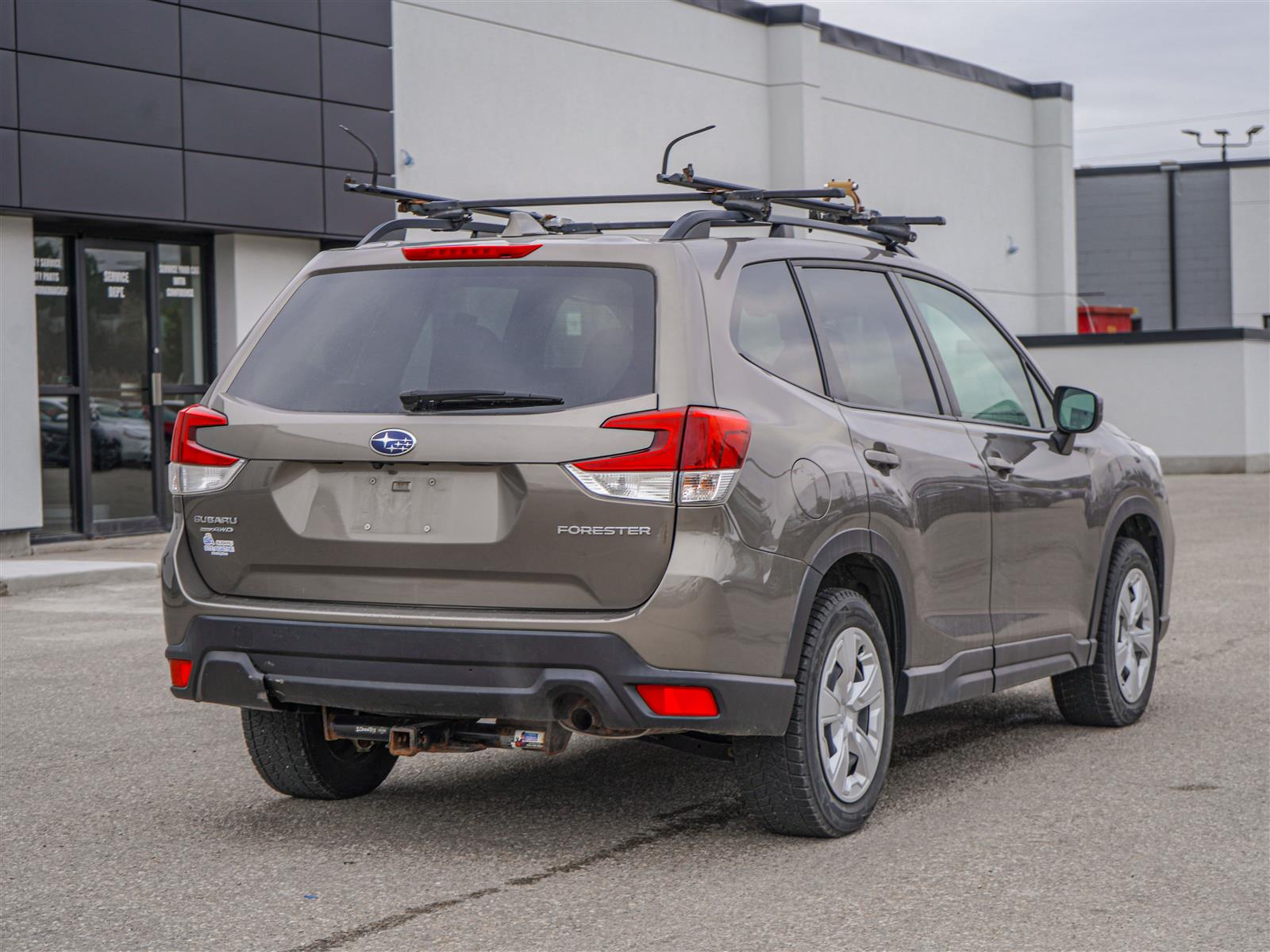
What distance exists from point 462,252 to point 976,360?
2.37 m

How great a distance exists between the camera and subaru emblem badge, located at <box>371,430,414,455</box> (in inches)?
188

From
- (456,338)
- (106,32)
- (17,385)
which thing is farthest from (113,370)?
(456,338)

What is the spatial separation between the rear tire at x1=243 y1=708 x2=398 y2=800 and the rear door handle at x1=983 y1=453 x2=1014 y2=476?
243 cm

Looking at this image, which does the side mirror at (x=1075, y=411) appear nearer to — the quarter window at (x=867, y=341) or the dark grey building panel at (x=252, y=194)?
the quarter window at (x=867, y=341)

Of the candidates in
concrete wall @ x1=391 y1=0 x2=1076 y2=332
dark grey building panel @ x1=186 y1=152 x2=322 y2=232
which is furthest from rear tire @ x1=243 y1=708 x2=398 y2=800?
concrete wall @ x1=391 y1=0 x2=1076 y2=332

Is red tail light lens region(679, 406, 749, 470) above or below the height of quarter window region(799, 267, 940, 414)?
below

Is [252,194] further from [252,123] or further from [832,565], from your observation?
[832,565]

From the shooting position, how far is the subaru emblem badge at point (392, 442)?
4.77 metres

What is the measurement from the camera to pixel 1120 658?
7195mm

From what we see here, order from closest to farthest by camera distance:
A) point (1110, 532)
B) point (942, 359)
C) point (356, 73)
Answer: point (942, 359) → point (1110, 532) → point (356, 73)

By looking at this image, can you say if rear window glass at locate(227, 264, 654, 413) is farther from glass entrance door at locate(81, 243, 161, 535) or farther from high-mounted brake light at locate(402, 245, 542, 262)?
glass entrance door at locate(81, 243, 161, 535)

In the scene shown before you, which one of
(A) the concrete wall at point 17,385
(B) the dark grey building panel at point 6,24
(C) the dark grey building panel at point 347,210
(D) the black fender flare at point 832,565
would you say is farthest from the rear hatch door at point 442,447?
(C) the dark grey building panel at point 347,210

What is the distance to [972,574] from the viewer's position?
5969mm

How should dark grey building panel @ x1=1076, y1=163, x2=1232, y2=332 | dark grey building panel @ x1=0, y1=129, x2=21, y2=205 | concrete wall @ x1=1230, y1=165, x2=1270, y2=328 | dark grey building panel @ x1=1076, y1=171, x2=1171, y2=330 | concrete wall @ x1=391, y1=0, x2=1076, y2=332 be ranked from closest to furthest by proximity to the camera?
1. dark grey building panel @ x1=0, y1=129, x2=21, y2=205
2. concrete wall @ x1=391, y1=0, x2=1076, y2=332
3. concrete wall @ x1=1230, y1=165, x2=1270, y2=328
4. dark grey building panel @ x1=1076, y1=163, x2=1232, y2=332
5. dark grey building panel @ x1=1076, y1=171, x2=1171, y2=330
